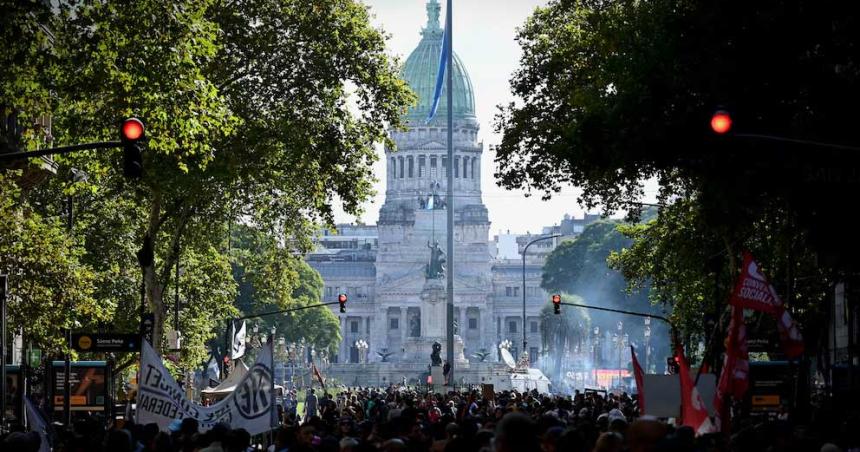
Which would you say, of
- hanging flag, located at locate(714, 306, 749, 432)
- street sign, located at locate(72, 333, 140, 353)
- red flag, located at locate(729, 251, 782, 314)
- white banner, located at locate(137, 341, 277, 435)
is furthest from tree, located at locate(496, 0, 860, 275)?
street sign, located at locate(72, 333, 140, 353)

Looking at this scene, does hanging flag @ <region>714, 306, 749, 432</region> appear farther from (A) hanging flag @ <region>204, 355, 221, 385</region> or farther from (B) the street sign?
(A) hanging flag @ <region>204, 355, 221, 385</region>

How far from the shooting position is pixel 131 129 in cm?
2153

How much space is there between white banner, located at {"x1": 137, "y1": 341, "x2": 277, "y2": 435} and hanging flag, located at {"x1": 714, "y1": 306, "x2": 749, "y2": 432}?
514 centimetres

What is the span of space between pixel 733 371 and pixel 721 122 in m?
2.95

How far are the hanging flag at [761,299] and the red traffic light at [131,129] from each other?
7193mm

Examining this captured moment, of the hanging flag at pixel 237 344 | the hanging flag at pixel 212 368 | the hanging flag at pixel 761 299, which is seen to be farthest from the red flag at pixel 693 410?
the hanging flag at pixel 212 368

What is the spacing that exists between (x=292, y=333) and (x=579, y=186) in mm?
92897

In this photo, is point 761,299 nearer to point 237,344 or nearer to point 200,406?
point 200,406

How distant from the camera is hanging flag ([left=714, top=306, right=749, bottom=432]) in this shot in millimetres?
19938

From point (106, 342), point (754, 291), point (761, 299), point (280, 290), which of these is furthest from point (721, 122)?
point (280, 290)

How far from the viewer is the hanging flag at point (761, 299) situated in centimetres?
2128

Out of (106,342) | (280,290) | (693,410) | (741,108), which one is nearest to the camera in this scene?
(693,410)

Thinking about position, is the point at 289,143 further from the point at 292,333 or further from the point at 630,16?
the point at 292,333

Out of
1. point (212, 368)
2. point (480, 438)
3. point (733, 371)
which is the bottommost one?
point (480, 438)
